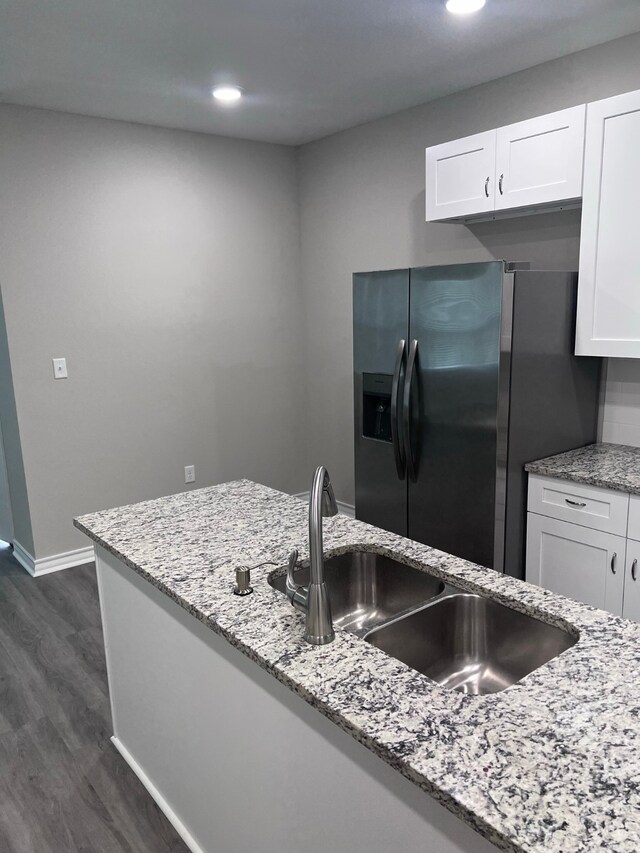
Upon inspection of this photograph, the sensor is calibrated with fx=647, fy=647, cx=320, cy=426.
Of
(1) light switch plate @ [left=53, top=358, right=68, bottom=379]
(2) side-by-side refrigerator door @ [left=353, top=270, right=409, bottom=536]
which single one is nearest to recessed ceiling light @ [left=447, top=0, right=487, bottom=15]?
(2) side-by-side refrigerator door @ [left=353, top=270, right=409, bottom=536]

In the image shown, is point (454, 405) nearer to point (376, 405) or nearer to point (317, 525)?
point (376, 405)

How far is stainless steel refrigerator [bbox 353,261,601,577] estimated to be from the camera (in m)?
2.69

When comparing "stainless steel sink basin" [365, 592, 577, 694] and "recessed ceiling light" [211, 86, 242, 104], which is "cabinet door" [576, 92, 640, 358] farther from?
"recessed ceiling light" [211, 86, 242, 104]

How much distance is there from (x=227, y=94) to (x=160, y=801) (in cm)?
319

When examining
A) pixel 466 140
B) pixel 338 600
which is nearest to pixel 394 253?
pixel 466 140

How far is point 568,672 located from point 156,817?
58.2 inches

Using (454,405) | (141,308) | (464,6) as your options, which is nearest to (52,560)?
(141,308)

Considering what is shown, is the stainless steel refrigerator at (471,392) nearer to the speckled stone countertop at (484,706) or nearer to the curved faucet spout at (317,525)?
the speckled stone countertop at (484,706)

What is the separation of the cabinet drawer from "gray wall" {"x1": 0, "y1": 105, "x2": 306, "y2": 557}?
2.39 metres

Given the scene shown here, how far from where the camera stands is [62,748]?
2350mm

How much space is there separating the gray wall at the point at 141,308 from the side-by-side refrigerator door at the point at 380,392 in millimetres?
1416

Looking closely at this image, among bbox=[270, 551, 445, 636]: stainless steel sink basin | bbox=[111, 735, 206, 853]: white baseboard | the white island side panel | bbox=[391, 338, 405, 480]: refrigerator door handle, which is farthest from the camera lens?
bbox=[391, 338, 405, 480]: refrigerator door handle

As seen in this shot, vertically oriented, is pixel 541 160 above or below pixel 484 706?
above

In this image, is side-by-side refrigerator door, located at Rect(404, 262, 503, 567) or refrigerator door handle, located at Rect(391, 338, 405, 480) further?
refrigerator door handle, located at Rect(391, 338, 405, 480)
